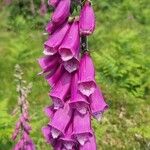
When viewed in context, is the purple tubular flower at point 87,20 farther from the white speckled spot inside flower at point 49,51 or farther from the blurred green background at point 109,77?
the blurred green background at point 109,77

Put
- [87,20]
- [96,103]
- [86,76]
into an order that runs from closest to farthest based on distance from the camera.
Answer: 1. [87,20]
2. [86,76]
3. [96,103]

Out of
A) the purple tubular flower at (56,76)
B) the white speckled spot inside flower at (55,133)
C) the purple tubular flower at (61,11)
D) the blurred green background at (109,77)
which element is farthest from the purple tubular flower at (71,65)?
the blurred green background at (109,77)

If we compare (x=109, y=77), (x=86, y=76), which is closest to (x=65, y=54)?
(x=86, y=76)

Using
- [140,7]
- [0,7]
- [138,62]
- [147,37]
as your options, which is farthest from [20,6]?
[138,62]

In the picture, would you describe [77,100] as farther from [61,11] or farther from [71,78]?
[61,11]

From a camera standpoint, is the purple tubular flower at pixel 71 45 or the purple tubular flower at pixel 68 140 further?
the purple tubular flower at pixel 68 140

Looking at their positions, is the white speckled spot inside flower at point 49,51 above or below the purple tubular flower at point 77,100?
above

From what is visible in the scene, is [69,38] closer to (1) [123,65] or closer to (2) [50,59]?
(2) [50,59]
